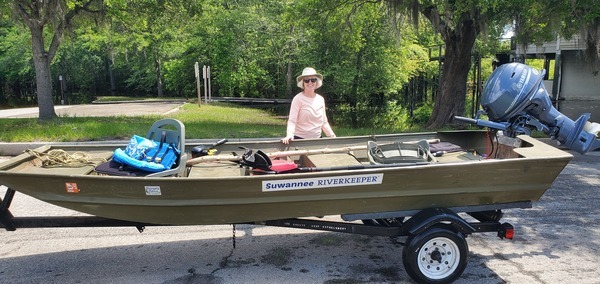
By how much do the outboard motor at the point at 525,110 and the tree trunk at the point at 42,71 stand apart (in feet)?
37.2

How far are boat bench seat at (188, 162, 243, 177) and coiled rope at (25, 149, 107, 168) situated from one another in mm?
949

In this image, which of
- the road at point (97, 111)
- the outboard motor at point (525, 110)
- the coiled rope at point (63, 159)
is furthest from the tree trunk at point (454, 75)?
the road at point (97, 111)

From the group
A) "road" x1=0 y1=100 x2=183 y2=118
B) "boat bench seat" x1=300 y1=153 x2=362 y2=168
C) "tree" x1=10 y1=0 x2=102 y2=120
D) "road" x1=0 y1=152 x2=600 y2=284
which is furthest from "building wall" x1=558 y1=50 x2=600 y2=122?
"boat bench seat" x1=300 y1=153 x2=362 y2=168

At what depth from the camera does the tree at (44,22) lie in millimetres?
11539

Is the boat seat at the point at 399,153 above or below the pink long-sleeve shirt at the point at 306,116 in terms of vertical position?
below

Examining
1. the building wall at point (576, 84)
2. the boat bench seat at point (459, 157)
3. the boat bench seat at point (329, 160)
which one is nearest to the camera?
the boat bench seat at point (329, 160)

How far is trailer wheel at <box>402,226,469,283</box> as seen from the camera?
151 inches

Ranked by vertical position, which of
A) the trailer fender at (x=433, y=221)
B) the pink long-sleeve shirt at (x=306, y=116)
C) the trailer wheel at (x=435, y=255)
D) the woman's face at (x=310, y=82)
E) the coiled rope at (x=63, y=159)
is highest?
the woman's face at (x=310, y=82)

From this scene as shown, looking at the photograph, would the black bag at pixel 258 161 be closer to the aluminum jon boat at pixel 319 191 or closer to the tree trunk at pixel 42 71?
the aluminum jon boat at pixel 319 191

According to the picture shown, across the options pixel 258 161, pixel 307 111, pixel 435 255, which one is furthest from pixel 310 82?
pixel 435 255

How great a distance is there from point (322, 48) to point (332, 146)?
73.0 ft

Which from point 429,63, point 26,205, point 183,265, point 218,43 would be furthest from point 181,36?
point 183,265

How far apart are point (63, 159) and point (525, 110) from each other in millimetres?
4787

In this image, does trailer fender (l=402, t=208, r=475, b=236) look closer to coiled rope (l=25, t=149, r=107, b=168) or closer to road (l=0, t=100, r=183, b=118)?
coiled rope (l=25, t=149, r=107, b=168)
